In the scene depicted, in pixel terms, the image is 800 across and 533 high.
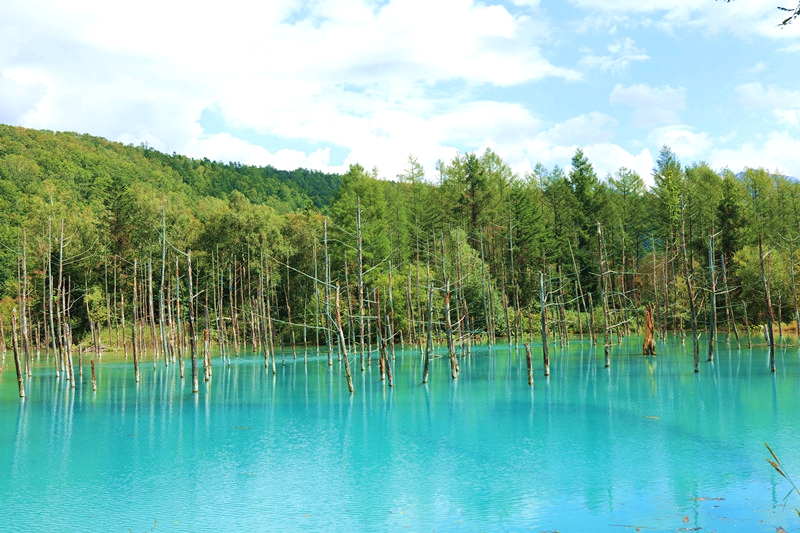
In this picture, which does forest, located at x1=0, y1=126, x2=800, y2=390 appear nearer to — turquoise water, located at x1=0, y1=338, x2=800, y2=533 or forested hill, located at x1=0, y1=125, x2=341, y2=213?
forested hill, located at x1=0, y1=125, x2=341, y2=213

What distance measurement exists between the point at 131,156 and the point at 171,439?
78088mm

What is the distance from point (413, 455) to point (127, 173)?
71.2 metres

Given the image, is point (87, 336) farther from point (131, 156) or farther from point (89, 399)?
point (131, 156)

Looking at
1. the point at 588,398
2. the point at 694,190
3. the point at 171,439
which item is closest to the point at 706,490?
the point at 588,398

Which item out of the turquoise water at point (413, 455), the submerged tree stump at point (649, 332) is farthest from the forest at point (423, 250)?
the turquoise water at point (413, 455)

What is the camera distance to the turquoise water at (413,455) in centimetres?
1038

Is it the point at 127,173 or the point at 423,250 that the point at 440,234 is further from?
the point at 127,173

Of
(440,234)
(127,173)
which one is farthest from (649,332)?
(127,173)

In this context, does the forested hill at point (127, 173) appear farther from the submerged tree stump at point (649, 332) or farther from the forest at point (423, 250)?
the submerged tree stump at point (649, 332)

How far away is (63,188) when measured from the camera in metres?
66.7

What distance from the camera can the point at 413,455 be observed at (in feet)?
47.8

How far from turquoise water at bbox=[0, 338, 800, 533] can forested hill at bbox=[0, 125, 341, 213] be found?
35835 millimetres

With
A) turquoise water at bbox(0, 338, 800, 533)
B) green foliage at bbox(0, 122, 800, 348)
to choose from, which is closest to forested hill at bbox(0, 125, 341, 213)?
green foliage at bbox(0, 122, 800, 348)

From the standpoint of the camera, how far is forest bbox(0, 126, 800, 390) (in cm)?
4375
